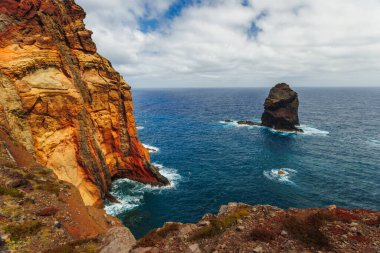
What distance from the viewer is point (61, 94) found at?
37969 mm

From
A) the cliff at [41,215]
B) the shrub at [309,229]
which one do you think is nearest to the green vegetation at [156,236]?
the cliff at [41,215]

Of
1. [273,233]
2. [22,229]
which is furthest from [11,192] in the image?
[273,233]

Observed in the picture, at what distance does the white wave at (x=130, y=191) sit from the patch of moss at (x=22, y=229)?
2540cm

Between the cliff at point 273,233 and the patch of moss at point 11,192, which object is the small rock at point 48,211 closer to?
the patch of moss at point 11,192

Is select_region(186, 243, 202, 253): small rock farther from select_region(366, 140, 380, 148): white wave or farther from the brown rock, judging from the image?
select_region(366, 140, 380, 148): white wave

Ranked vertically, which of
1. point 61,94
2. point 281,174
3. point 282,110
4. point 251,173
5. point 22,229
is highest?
point 61,94

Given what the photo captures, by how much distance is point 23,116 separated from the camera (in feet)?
112

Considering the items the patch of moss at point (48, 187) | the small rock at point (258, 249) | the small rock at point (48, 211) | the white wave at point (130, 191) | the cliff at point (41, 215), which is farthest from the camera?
the white wave at point (130, 191)

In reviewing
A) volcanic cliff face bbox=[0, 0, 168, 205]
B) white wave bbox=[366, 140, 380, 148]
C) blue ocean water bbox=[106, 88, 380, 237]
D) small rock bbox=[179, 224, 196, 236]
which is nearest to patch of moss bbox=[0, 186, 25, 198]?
volcanic cliff face bbox=[0, 0, 168, 205]

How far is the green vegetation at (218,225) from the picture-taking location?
16.0 meters

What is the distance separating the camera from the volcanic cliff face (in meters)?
34.2

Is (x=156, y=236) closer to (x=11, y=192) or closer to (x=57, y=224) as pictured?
(x=57, y=224)

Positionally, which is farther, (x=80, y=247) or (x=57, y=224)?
(x=57, y=224)

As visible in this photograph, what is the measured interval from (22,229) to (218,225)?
14.5m
